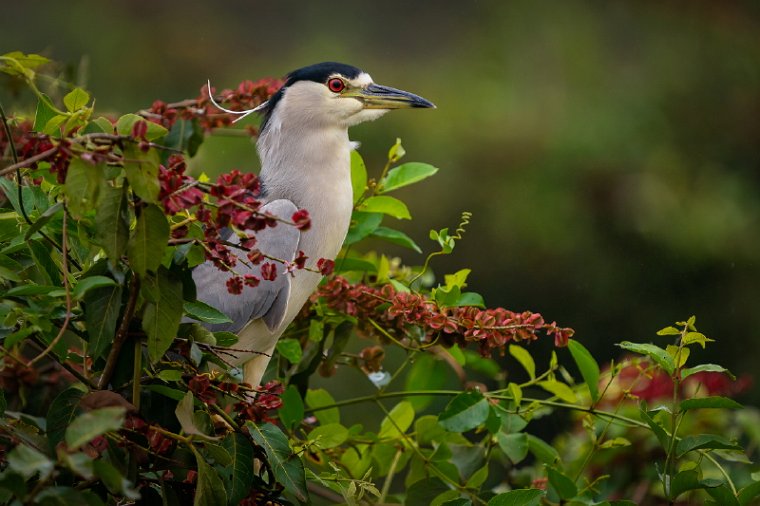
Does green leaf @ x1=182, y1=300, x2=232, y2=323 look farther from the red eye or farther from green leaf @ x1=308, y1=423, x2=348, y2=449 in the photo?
the red eye

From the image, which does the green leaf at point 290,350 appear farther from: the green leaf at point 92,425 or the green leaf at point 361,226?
the green leaf at point 92,425

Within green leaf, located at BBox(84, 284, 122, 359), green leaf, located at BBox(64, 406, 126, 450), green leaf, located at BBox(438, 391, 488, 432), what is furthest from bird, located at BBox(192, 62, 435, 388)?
green leaf, located at BBox(64, 406, 126, 450)

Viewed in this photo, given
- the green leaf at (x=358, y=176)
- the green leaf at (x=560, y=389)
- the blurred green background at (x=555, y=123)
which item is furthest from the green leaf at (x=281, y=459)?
the blurred green background at (x=555, y=123)

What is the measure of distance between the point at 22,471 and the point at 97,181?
20 cm

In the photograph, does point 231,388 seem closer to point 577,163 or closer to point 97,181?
point 97,181

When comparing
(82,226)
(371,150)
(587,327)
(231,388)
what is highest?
(82,226)

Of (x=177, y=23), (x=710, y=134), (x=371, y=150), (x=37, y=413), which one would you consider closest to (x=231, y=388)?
(x=37, y=413)

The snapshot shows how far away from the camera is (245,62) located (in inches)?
217

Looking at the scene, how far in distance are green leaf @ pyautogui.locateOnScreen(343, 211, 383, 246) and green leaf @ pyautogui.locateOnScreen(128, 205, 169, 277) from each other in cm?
66

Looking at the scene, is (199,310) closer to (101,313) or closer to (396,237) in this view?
(101,313)

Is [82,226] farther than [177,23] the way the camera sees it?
No

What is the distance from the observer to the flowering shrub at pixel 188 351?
73cm

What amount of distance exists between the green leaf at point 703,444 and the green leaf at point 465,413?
0.22 meters

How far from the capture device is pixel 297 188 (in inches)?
59.7
